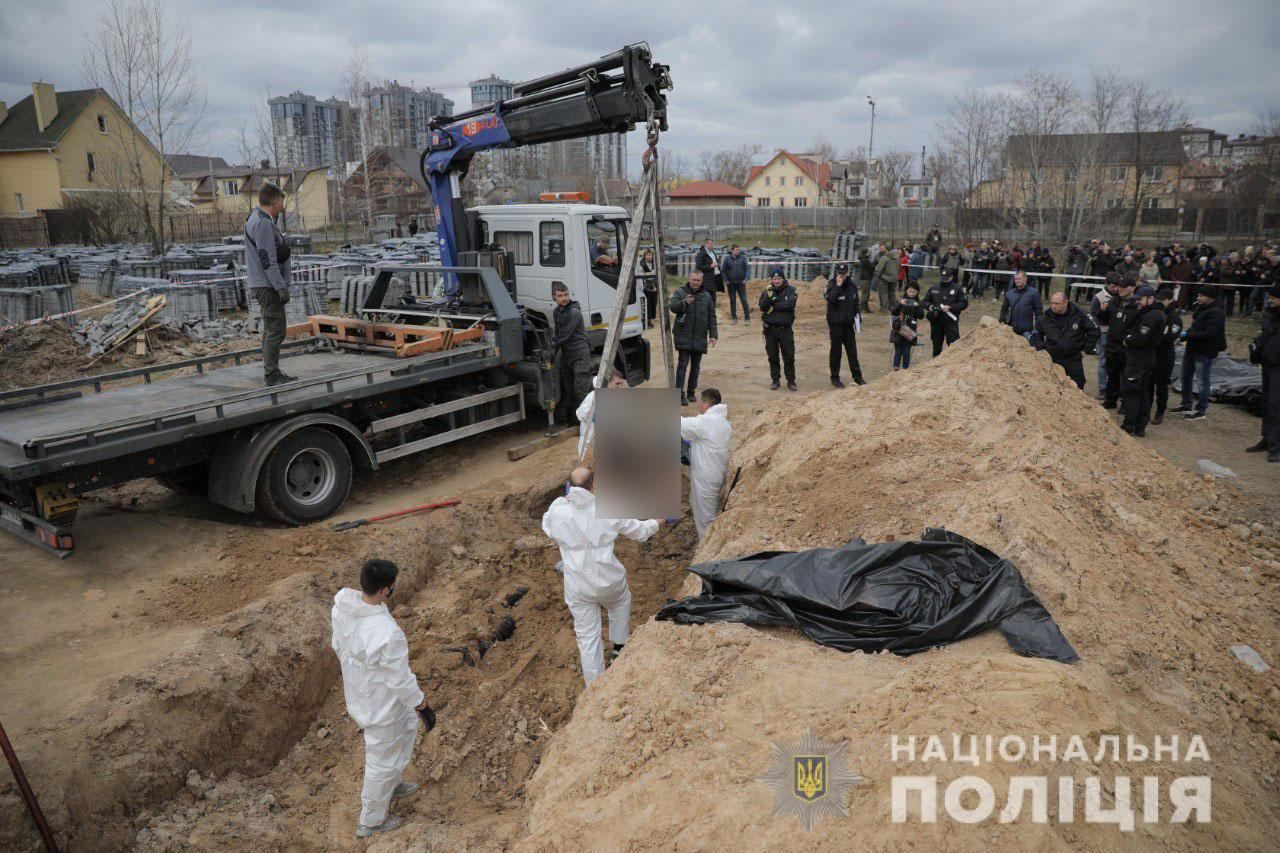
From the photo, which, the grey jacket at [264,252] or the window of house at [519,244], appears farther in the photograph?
the window of house at [519,244]

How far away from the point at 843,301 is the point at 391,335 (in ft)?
22.0

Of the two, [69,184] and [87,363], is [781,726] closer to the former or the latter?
[87,363]

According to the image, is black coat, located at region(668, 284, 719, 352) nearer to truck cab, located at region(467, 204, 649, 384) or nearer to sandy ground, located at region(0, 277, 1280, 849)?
truck cab, located at region(467, 204, 649, 384)

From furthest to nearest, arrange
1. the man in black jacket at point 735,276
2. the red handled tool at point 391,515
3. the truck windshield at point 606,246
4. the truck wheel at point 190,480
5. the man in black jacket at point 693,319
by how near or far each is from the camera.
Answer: the man in black jacket at point 735,276 → the man in black jacket at point 693,319 → the truck windshield at point 606,246 → the truck wheel at point 190,480 → the red handled tool at point 391,515

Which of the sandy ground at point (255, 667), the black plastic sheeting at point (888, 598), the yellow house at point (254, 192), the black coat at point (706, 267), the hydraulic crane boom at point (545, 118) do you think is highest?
the yellow house at point (254, 192)

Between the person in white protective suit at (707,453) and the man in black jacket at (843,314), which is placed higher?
the man in black jacket at (843,314)

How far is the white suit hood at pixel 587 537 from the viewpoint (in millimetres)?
5238

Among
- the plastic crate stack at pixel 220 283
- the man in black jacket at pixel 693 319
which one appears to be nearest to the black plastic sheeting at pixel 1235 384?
the man in black jacket at pixel 693 319

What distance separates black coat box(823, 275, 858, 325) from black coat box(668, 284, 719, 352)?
1.94 meters

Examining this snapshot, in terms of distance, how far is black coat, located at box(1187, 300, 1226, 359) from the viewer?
989 centimetres

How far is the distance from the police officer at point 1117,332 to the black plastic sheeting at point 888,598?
727 cm

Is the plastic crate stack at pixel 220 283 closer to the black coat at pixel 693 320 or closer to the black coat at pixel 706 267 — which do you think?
the black coat at pixel 706 267

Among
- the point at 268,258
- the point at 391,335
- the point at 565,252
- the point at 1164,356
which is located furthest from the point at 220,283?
the point at 1164,356

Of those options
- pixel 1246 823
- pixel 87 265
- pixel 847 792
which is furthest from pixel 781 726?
pixel 87 265
